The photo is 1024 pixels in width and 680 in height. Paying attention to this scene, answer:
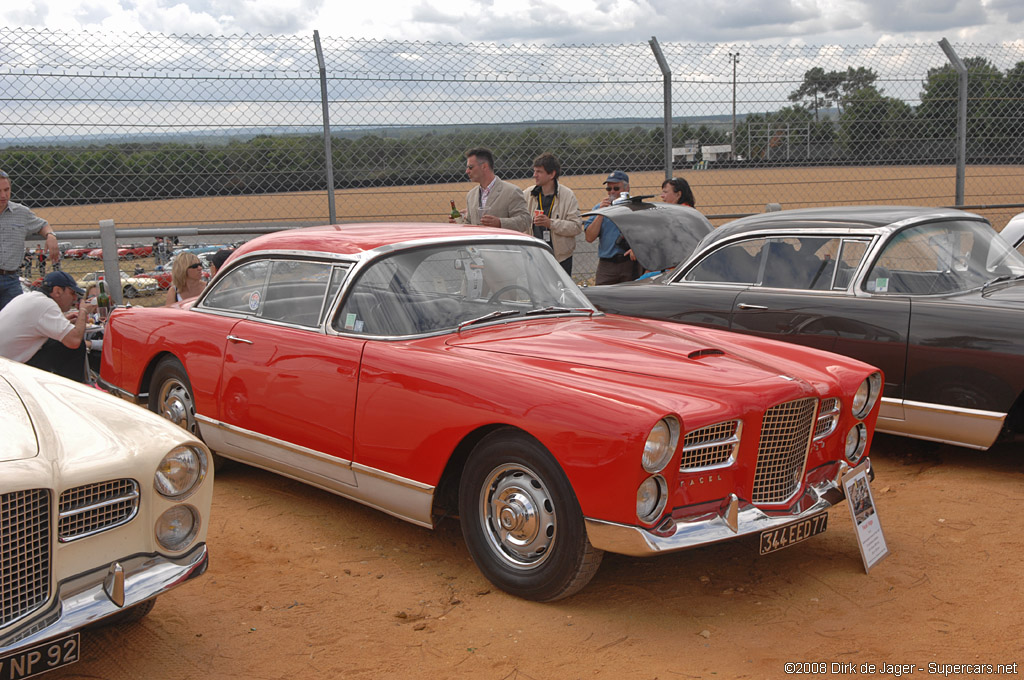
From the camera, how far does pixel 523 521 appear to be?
370 cm

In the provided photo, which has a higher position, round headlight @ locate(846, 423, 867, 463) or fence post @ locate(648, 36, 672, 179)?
fence post @ locate(648, 36, 672, 179)

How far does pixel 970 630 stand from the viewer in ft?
11.5

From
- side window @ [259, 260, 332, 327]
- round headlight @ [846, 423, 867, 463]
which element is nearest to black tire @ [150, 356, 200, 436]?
side window @ [259, 260, 332, 327]

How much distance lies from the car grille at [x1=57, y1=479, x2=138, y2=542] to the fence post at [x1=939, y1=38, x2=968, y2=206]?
34.7 feet

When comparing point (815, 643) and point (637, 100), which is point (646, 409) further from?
point (637, 100)

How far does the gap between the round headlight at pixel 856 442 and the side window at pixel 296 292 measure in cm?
260

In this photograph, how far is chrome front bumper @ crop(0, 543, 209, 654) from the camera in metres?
2.81

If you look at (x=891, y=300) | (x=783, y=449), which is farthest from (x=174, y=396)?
(x=891, y=300)

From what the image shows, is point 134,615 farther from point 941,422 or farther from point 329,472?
point 941,422

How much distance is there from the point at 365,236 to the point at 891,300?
121 inches

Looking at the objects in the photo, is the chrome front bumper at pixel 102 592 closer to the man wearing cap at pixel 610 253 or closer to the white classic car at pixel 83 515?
the white classic car at pixel 83 515

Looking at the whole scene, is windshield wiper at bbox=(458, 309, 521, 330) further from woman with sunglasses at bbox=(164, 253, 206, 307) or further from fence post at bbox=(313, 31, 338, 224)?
fence post at bbox=(313, 31, 338, 224)

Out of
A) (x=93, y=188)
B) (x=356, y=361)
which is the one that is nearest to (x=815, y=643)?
(x=356, y=361)

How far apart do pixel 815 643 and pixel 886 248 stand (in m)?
3.02
